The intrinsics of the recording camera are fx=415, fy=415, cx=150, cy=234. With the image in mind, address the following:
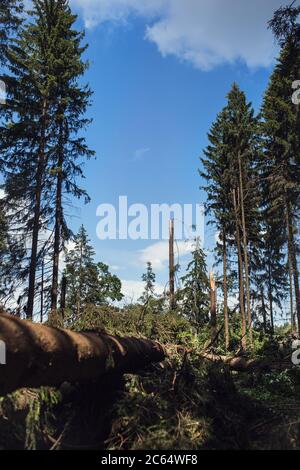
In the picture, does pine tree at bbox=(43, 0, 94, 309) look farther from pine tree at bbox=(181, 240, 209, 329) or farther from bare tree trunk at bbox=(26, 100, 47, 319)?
pine tree at bbox=(181, 240, 209, 329)

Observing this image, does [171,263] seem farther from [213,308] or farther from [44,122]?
[44,122]

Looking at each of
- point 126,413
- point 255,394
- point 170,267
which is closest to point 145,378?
point 126,413

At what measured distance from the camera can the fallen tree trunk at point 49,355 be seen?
3.76 meters

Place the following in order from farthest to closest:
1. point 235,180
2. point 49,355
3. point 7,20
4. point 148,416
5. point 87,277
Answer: point 87,277 → point 235,180 → point 7,20 → point 148,416 → point 49,355

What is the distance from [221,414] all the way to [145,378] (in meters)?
1.19

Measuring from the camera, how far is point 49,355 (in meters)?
4.09

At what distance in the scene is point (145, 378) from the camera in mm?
5973

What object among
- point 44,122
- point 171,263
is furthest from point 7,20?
point 171,263

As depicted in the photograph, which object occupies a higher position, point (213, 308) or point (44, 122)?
point (44, 122)

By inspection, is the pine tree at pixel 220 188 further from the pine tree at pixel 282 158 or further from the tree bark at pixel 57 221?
Result: the tree bark at pixel 57 221

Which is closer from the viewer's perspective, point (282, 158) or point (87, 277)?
point (282, 158)

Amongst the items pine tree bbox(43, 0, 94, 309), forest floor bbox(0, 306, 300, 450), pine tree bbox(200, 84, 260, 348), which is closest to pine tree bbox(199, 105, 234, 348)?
pine tree bbox(200, 84, 260, 348)
